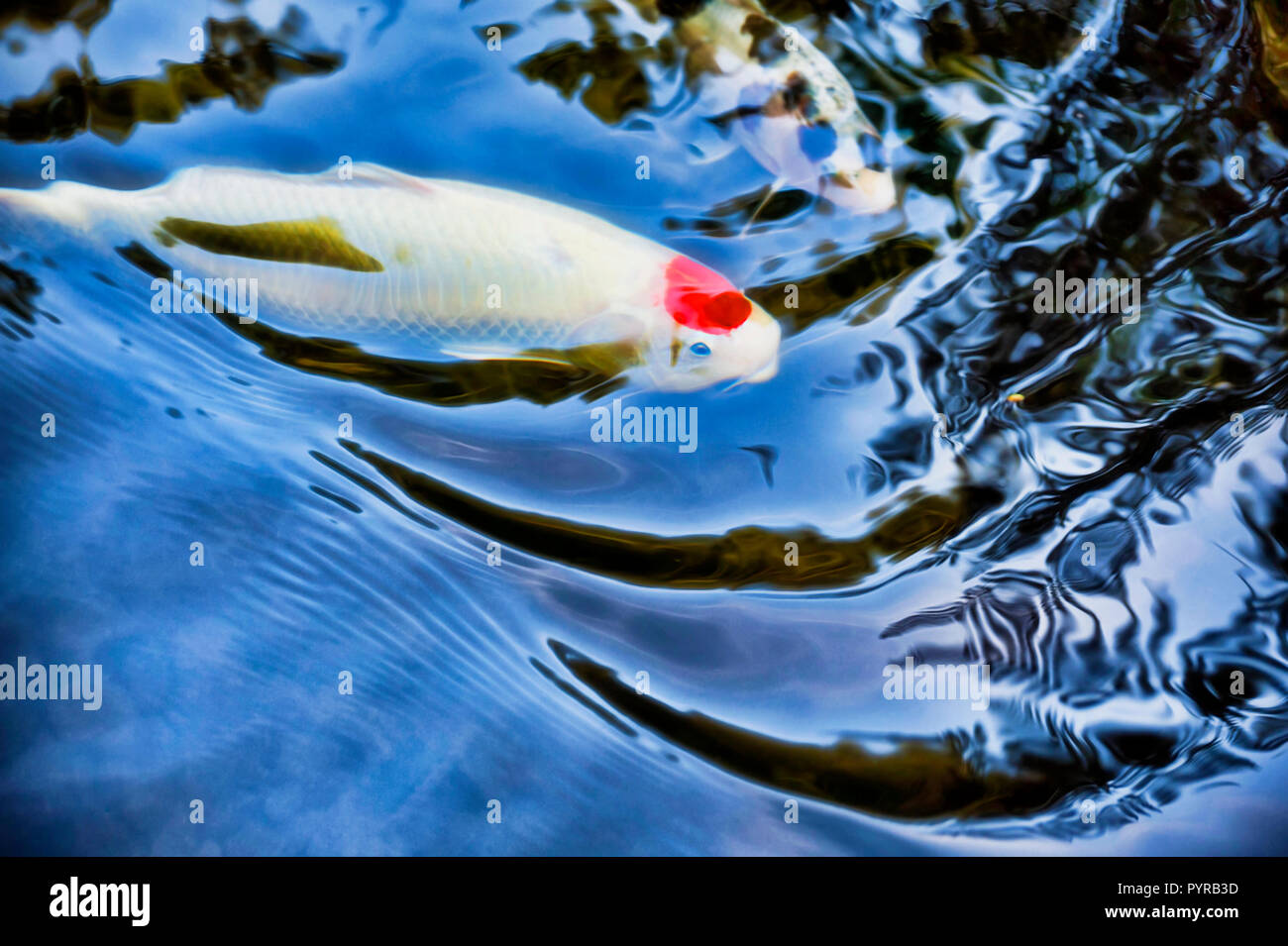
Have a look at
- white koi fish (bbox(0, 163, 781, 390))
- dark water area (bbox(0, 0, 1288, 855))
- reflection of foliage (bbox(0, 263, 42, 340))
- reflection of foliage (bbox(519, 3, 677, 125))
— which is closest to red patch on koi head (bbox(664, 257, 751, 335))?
white koi fish (bbox(0, 163, 781, 390))

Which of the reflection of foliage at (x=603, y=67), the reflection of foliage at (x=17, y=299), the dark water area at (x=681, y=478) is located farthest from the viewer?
the reflection of foliage at (x=603, y=67)

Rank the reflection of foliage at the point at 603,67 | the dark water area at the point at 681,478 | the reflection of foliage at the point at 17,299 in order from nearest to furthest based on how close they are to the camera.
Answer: the dark water area at the point at 681,478, the reflection of foliage at the point at 17,299, the reflection of foliage at the point at 603,67

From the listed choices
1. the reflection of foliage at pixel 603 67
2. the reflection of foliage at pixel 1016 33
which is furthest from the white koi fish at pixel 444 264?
the reflection of foliage at pixel 1016 33

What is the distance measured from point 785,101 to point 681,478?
84 cm

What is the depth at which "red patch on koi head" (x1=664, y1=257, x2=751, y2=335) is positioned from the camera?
5.08 feet

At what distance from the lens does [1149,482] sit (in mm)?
1611

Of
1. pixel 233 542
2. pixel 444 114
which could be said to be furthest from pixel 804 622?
pixel 444 114

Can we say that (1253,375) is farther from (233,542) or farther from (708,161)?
(233,542)

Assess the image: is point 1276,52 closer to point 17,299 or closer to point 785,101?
point 785,101

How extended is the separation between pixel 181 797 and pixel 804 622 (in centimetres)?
116

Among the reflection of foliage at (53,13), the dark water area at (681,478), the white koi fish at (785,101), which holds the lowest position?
the dark water area at (681,478)

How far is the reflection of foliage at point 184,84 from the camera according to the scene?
67.4 inches

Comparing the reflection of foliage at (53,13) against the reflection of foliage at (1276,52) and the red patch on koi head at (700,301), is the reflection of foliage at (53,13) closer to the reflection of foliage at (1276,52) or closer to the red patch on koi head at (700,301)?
the red patch on koi head at (700,301)

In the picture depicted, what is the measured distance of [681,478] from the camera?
5.34ft
